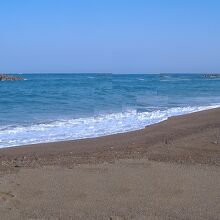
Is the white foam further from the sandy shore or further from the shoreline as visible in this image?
the sandy shore

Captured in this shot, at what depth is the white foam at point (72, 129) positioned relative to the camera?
1279 cm

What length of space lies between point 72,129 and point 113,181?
8127 millimetres

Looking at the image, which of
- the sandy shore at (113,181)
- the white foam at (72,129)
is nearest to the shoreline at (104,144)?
the sandy shore at (113,181)

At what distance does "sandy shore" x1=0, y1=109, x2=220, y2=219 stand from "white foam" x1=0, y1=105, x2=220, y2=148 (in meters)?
1.55

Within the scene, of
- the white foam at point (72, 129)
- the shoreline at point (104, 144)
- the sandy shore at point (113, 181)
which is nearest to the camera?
the sandy shore at point (113, 181)

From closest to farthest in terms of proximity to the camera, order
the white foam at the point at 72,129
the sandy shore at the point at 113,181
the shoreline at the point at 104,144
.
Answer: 1. the sandy shore at the point at 113,181
2. the shoreline at the point at 104,144
3. the white foam at the point at 72,129

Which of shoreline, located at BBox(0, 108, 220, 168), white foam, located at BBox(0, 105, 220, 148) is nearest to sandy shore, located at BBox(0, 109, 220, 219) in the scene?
shoreline, located at BBox(0, 108, 220, 168)

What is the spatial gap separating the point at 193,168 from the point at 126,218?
2.82m

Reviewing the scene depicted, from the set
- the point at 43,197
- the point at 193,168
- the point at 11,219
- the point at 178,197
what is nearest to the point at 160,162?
the point at 193,168

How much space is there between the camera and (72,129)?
15031 mm

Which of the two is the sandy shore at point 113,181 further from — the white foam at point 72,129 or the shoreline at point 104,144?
the white foam at point 72,129

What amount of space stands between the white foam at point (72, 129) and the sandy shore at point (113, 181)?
5.08 ft

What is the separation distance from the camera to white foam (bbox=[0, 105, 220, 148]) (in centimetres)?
1279

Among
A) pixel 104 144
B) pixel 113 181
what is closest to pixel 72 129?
pixel 104 144
